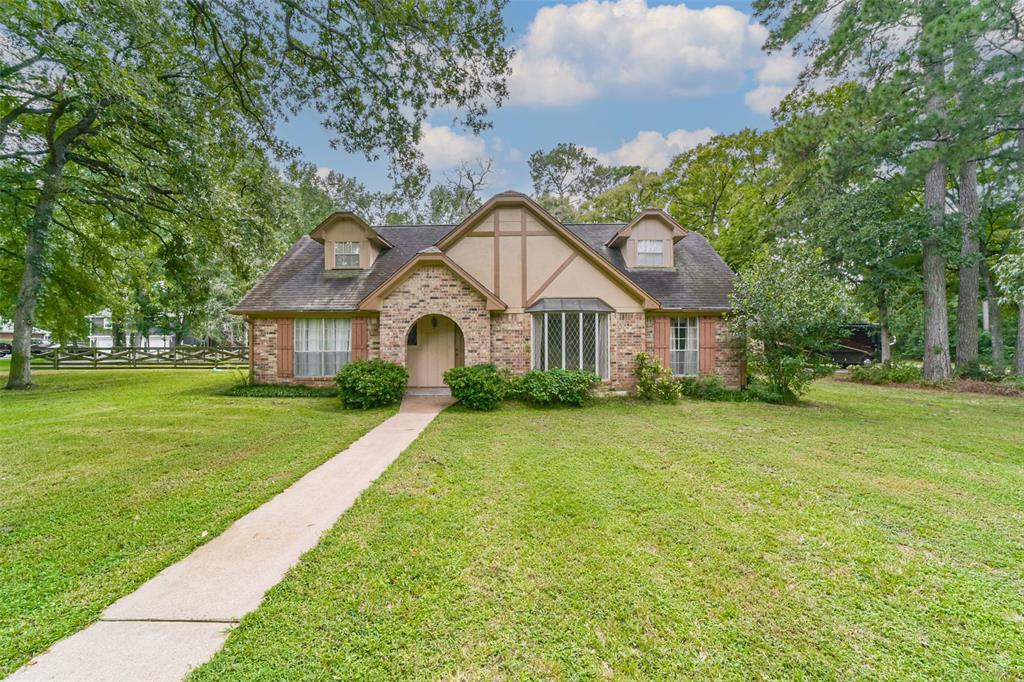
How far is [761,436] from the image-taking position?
775 cm

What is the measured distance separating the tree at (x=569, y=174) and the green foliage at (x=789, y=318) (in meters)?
21.1

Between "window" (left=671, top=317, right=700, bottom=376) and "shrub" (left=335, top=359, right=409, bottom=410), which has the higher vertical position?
"window" (left=671, top=317, right=700, bottom=376)

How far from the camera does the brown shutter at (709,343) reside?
1280 centimetres

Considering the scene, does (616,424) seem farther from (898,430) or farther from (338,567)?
(338,567)

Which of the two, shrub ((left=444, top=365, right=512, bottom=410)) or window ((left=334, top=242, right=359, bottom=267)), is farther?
window ((left=334, top=242, right=359, bottom=267))

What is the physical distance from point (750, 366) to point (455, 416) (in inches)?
362

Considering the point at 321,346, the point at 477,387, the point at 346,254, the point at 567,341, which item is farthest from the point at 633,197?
the point at 321,346

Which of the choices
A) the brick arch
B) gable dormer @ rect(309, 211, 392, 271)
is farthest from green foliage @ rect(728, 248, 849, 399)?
gable dormer @ rect(309, 211, 392, 271)

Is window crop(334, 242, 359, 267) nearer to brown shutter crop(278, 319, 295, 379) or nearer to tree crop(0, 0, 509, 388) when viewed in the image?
brown shutter crop(278, 319, 295, 379)

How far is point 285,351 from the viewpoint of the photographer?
13070mm

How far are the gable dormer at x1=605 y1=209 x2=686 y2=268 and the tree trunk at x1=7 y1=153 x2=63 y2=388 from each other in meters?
15.3

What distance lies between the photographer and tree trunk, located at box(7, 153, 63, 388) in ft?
29.9

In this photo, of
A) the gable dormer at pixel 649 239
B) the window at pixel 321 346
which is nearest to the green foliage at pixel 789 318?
the gable dormer at pixel 649 239

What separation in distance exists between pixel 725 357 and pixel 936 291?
9.88 meters
